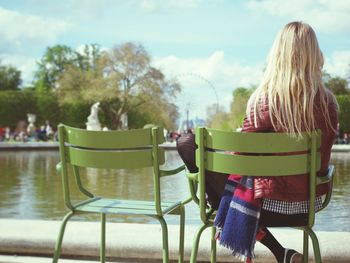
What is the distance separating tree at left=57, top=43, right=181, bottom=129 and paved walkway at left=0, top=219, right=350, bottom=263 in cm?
4521

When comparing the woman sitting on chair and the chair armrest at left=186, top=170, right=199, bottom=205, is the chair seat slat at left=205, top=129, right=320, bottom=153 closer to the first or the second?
the woman sitting on chair

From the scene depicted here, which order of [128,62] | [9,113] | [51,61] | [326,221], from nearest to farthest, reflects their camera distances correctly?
1. [326,221]
2. [128,62]
3. [9,113]
4. [51,61]

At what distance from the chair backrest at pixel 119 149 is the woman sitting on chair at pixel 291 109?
390 millimetres

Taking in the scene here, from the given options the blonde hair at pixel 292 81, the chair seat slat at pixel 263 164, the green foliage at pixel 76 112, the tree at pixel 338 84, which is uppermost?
the tree at pixel 338 84

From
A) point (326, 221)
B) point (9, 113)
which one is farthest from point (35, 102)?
point (326, 221)

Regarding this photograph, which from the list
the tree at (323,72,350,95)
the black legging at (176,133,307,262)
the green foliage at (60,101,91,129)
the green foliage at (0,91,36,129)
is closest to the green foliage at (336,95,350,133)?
the tree at (323,72,350,95)

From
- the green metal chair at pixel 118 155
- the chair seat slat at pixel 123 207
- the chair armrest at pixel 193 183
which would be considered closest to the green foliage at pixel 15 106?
the chair seat slat at pixel 123 207

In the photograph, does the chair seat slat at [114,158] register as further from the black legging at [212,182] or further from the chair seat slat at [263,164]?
the chair seat slat at [263,164]

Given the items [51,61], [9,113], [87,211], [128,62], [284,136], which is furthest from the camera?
[51,61]

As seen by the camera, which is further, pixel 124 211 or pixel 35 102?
pixel 35 102

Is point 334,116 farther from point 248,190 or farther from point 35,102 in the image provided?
point 35,102

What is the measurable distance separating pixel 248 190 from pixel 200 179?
232mm

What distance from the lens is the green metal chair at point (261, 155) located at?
2863 mm

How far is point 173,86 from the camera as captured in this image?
5072 cm
